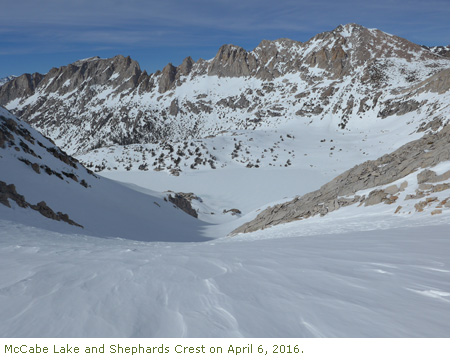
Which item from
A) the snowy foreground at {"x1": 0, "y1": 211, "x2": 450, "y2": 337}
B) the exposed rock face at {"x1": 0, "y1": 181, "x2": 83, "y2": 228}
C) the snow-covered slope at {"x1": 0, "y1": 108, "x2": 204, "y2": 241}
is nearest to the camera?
the snowy foreground at {"x1": 0, "y1": 211, "x2": 450, "y2": 337}

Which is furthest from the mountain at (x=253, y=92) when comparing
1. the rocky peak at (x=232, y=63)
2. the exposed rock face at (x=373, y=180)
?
the exposed rock face at (x=373, y=180)

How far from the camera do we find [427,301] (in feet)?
9.78

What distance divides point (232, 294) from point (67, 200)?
13515mm

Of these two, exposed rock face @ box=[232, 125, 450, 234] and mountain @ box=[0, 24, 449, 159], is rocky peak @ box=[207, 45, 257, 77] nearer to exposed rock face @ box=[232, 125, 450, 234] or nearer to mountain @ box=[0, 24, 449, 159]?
mountain @ box=[0, 24, 449, 159]

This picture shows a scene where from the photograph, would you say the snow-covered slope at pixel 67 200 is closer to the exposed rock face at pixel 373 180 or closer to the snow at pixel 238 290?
the snow at pixel 238 290

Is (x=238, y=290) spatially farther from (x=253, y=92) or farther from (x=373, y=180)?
(x=253, y=92)

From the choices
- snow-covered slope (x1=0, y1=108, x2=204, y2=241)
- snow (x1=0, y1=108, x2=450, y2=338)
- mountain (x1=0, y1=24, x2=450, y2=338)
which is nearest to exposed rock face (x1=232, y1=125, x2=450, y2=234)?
mountain (x1=0, y1=24, x2=450, y2=338)

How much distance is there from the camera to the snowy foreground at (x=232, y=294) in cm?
255

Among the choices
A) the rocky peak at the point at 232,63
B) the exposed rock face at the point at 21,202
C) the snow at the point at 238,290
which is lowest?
the snow at the point at 238,290

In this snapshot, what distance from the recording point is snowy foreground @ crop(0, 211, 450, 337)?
8.37ft

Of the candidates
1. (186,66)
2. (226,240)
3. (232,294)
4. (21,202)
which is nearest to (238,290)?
(232,294)

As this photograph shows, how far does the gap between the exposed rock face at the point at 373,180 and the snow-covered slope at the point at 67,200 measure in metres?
5.97

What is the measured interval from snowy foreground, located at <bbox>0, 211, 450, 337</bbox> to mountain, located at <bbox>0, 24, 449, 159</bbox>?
5090cm
